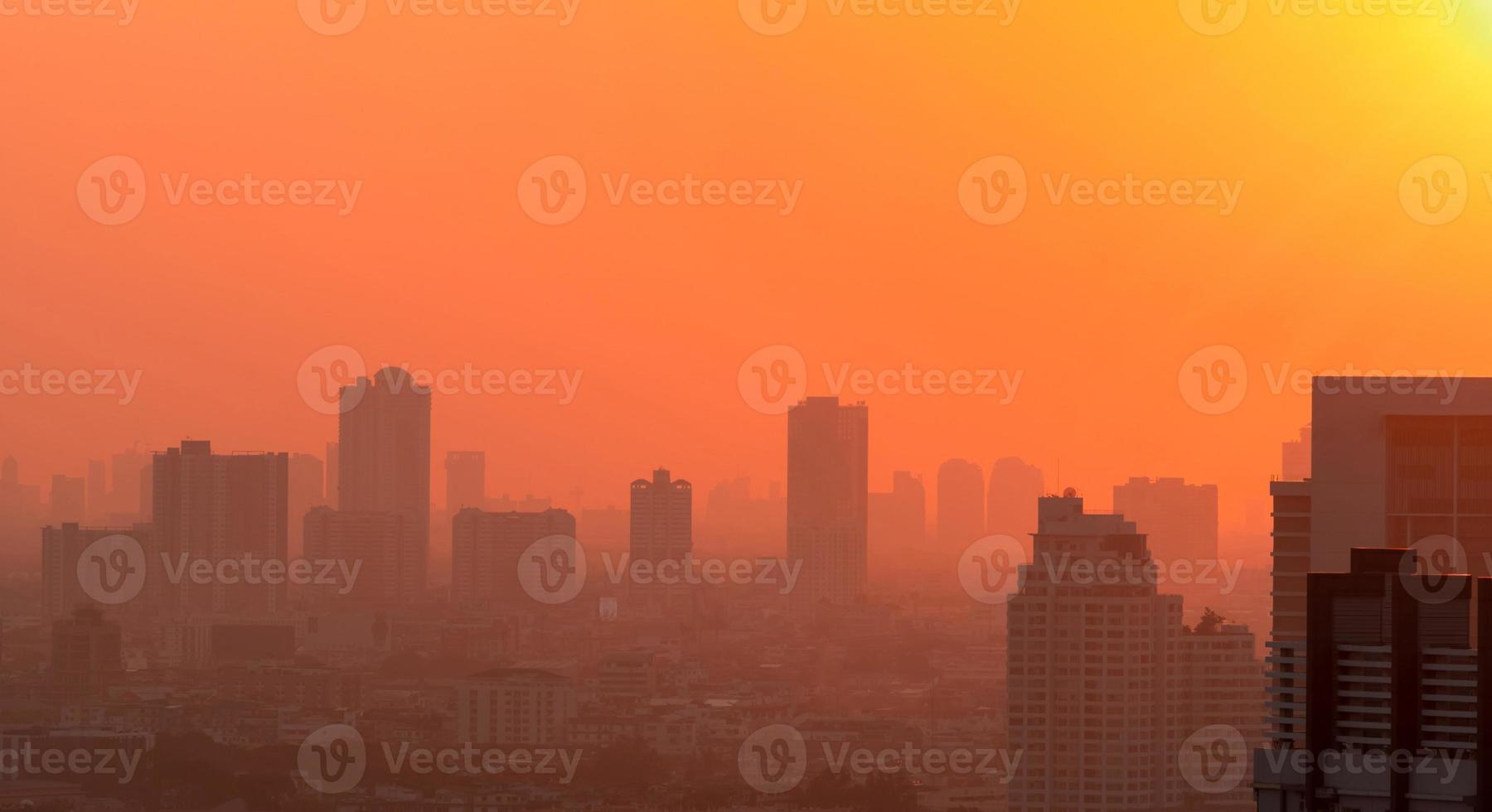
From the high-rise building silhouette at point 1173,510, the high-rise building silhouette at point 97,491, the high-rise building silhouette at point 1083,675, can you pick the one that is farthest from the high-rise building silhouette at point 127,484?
the high-rise building silhouette at point 1083,675

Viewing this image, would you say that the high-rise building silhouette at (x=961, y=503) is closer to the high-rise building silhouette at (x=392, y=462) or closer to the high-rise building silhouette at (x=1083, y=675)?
the high-rise building silhouette at (x=392, y=462)

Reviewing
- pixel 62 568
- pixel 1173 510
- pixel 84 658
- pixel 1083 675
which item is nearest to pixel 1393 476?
pixel 1083 675

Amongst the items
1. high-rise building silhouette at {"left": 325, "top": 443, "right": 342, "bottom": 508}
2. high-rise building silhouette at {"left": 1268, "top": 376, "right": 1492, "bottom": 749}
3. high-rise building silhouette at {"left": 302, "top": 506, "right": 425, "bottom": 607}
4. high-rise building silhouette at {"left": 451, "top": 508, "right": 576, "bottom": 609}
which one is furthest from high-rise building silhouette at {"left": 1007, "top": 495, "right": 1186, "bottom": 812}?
high-rise building silhouette at {"left": 325, "top": 443, "right": 342, "bottom": 508}

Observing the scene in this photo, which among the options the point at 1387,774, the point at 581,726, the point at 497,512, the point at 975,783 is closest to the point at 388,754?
the point at 581,726

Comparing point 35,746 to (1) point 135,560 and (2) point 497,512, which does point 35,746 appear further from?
(2) point 497,512

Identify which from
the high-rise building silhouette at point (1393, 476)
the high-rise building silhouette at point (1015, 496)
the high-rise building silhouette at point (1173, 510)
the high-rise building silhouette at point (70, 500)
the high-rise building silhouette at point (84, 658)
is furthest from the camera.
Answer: the high-rise building silhouette at point (70, 500)

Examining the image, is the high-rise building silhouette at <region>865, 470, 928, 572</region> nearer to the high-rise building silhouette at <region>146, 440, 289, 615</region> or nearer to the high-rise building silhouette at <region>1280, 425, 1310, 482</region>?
the high-rise building silhouette at <region>146, 440, 289, 615</region>

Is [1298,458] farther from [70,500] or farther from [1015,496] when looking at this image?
[70,500]

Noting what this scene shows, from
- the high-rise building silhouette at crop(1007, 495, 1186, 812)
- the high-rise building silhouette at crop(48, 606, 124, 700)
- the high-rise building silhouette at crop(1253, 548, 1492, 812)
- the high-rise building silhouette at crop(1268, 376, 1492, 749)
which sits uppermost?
the high-rise building silhouette at crop(1268, 376, 1492, 749)
